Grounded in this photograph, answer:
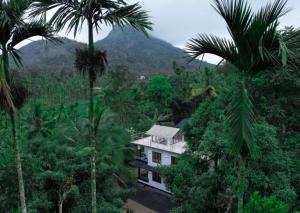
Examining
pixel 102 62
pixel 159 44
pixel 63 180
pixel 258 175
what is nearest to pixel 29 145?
pixel 63 180

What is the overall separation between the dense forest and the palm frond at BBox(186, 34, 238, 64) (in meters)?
0.01

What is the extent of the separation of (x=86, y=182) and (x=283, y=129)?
303 inches

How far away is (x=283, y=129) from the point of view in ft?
34.2

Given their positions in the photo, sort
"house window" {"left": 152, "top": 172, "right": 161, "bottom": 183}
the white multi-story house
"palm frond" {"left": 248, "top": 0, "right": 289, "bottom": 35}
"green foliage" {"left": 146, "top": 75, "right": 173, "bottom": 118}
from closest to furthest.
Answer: "palm frond" {"left": 248, "top": 0, "right": 289, "bottom": 35}, the white multi-story house, "house window" {"left": 152, "top": 172, "right": 161, "bottom": 183}, "green foliage" {"left": 146, "top": 75, "right": 173, "bottom": 118}

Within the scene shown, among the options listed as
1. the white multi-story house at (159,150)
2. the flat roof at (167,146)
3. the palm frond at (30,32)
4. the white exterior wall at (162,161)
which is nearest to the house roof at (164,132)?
the white multi-story house at (159,150)

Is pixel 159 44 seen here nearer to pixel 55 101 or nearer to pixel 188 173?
pixel 55 101

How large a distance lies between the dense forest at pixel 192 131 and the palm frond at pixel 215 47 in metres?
0.01

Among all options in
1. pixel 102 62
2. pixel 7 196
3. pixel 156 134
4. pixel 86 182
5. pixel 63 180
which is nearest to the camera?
pixel 102 62

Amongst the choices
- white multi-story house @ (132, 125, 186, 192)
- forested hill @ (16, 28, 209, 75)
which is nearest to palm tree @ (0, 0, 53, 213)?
white multi-story house @ (132, 125, 186, 192)

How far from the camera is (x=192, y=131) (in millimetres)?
10906

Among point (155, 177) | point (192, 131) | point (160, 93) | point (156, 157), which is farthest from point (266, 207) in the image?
point (160, 93)

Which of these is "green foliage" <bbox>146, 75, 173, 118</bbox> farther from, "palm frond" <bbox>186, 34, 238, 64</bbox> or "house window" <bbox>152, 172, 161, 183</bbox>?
"palm frond" <bbox>186, 34, 238, 64</bbox>

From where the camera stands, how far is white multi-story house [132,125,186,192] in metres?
17.9

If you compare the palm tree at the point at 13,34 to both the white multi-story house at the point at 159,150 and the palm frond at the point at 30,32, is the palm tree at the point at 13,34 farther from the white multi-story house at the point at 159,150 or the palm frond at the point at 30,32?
the white multi-story house at the point at 159,150
